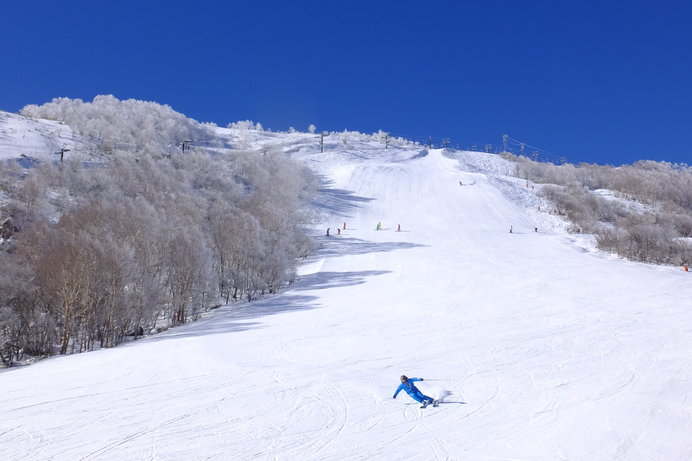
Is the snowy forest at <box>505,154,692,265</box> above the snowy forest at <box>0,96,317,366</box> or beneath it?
above

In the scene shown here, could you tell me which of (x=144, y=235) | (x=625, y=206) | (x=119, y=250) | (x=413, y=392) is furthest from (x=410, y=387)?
(x=625, y=206)

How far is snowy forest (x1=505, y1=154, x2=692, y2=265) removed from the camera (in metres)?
35.5

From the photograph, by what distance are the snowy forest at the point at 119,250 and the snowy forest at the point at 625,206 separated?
25.9 metres

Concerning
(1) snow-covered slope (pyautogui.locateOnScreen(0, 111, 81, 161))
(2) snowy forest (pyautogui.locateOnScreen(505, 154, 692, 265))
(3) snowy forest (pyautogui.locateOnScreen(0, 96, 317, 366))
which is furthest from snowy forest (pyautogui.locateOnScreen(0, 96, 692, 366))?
(1) snow-covered slope (pyautogui.locateOnScreen(0, 111, 81, 161))

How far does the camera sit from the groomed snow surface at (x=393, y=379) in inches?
304

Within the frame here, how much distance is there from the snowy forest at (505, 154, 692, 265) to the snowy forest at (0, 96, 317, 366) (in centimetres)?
2590

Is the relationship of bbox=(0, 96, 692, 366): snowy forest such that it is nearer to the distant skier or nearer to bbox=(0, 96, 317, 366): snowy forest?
bbox=(0, 96, 317, 366): snowy forest

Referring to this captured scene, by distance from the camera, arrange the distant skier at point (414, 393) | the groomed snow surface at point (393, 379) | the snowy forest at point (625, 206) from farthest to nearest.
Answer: the snowy forest at point (625, 206) → the distant skier at point (414, 393) → the groomed snow surface at point (393, 379)

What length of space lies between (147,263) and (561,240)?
1359 inches

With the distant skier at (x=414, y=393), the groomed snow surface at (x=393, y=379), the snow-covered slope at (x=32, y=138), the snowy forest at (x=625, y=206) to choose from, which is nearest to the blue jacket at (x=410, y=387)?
the distant skier at (x=414, y=393)

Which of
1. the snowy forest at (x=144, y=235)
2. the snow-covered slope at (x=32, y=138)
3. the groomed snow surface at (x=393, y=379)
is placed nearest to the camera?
the groomed snow surface at (x=393, y=379)

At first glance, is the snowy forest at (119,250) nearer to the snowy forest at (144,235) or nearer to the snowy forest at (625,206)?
the snowy forest at (144,235)

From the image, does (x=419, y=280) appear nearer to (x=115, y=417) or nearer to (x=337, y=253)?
(x=337, y=253)

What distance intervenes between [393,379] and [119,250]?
46.6 feet
